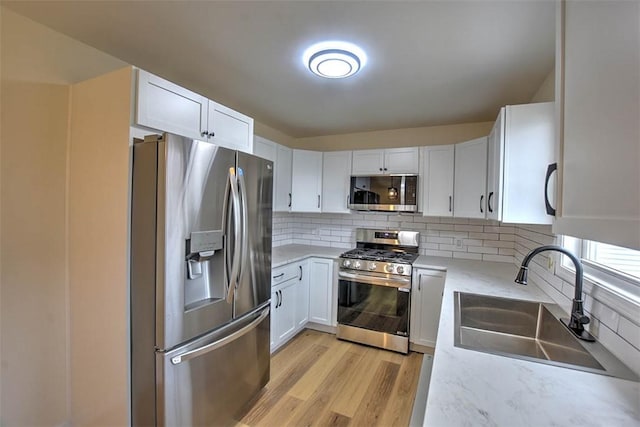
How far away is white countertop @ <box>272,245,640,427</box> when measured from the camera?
72 centimetres

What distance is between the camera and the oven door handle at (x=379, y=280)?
A: 271cm

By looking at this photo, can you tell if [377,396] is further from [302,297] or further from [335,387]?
[302,297]

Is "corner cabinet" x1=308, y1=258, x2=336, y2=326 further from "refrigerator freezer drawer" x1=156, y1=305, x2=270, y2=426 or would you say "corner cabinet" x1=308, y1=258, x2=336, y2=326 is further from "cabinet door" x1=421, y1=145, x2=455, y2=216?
"cabinet door" x1=421, y1=145, x2=455, y2=216

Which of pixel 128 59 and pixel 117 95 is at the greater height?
pixel 128 59

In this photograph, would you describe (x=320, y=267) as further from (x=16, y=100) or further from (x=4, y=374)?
(x=16, y=100)

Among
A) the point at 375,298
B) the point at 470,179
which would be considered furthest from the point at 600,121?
the point at 375,298

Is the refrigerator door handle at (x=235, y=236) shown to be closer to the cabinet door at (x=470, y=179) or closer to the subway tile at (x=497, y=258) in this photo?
the cabinet door at (x=470, y=179)

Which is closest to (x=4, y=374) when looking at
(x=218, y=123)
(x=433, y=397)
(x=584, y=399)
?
(x=218, y=123)

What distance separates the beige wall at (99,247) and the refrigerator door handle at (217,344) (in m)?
0.28

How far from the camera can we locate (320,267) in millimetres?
3104

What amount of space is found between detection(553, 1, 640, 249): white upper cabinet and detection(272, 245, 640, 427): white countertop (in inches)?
19.4

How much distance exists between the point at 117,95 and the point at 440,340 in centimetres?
191

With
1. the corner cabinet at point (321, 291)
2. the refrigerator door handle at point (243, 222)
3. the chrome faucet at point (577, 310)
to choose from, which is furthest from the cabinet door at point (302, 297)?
the chrome faucet at point (577, 310)

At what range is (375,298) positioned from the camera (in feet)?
9.30
